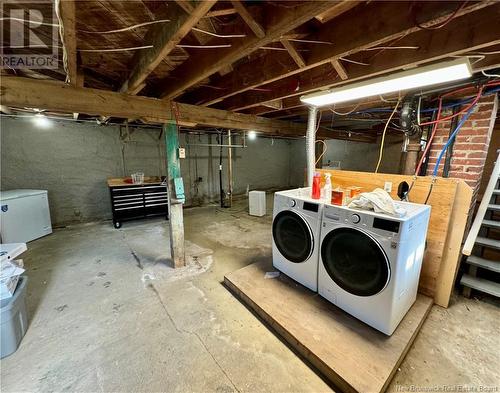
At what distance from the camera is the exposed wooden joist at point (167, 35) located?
89 centimetres

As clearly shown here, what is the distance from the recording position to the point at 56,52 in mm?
1544

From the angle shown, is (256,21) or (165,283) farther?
(165,283)

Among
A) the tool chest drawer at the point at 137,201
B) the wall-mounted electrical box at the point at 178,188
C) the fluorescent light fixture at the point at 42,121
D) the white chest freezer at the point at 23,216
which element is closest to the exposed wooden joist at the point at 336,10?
the wall-mounted electrical box at the point at 178,188

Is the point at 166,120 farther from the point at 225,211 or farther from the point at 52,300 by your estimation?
the point at 225,211

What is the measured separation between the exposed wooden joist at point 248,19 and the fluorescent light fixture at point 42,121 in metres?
4.50

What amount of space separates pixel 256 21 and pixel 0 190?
16.9 feet

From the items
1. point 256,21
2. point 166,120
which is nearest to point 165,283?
point 166,120

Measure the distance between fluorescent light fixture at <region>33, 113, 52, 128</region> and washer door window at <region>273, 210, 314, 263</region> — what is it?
4.52 m

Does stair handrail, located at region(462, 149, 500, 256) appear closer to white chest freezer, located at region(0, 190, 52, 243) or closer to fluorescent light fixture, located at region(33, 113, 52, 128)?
white chest freezer, located at region(0, 190, 52, 243)

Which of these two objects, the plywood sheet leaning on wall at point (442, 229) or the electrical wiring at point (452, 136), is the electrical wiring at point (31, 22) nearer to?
the plywood sheet leaning on wall at point (442, 229)

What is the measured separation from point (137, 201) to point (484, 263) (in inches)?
202

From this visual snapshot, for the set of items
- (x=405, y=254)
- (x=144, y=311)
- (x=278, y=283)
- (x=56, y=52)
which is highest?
(x=56, y=52)

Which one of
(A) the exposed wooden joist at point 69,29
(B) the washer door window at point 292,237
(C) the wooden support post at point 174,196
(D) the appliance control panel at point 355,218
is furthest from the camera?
(C) the wooden support post at point 174,196

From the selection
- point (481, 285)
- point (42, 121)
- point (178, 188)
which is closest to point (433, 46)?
point (481, 285)
